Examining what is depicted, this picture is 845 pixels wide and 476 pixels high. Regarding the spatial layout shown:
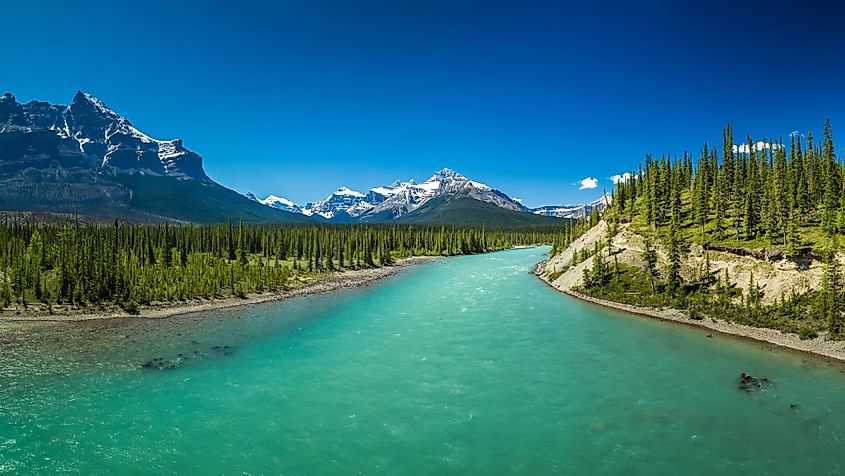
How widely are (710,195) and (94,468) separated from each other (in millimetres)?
112431

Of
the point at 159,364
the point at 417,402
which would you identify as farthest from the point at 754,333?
the point at 159,364

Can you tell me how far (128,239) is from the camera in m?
127

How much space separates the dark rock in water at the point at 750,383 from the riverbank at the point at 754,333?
32.3ft

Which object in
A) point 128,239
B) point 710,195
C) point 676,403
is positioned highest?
point 710,195

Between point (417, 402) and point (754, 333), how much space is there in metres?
37.8

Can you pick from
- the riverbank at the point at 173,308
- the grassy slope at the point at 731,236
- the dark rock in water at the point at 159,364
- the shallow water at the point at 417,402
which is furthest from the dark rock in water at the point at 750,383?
the riverbank at the point at 173,308

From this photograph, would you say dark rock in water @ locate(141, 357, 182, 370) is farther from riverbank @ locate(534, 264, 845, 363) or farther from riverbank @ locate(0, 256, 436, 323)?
riverbank @ locate(534, 264, 845, 363)

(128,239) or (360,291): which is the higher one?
(128,239)

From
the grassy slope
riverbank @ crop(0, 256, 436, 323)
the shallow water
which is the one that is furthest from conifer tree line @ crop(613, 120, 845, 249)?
riverbank @ crop(0, 256, 436, 323)

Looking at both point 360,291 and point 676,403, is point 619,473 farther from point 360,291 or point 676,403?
point 360,291

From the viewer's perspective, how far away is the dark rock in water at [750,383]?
3142 cm

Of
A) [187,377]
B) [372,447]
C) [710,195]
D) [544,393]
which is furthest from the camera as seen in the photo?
[710,195]

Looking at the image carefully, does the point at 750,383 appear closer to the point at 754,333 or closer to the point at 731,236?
the point at 754,333

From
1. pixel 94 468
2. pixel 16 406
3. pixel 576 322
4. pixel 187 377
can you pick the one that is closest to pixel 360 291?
pixel 576 322
